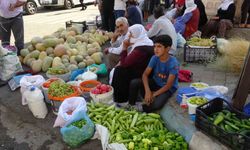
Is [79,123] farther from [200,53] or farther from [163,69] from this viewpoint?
[200,53]

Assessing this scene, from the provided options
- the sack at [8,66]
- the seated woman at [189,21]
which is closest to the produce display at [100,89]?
the sack at [8,66]

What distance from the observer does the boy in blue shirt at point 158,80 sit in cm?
363

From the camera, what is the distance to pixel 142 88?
4.08 metres

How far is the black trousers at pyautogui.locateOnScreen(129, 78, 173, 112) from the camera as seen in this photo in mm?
3859

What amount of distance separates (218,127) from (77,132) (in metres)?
1.74

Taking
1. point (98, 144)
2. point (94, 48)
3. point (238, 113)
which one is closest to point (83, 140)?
point (98, 144)

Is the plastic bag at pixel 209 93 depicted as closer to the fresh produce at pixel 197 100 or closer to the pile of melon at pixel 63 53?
the fresh produce at pixel 197 100

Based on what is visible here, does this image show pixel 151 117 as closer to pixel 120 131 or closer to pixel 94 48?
pixel 120 131

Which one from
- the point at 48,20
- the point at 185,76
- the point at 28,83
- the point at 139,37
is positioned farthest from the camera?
the point at 48,20

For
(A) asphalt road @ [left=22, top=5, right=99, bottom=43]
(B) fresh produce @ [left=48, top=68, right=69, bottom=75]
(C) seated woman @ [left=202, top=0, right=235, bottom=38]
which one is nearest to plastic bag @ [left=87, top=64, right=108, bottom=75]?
(B) fresh produce @ [left=48, top=68, right=69, bottom=75]

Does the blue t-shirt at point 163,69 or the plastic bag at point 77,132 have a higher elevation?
the blue t-shirt at point 163,69

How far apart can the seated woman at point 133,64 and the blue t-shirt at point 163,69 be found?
0.35 metres

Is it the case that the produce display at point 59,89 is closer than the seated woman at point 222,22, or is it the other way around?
the produce display at point 59,89

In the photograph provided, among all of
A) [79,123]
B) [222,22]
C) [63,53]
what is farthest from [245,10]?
[79,123]
